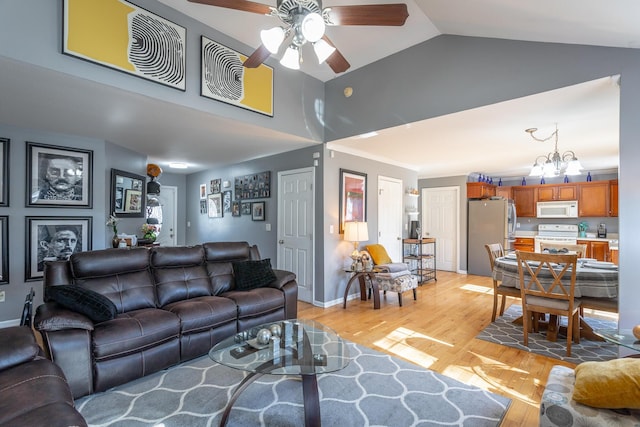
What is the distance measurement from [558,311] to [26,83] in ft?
16.6

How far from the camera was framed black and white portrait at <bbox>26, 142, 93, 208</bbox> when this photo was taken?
3.60 meters

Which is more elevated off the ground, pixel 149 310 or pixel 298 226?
pixel 298 226

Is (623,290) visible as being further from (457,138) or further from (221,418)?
(221,418)

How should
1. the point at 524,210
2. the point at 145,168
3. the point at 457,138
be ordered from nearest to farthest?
the point at 457,138 → the point at 145,168 → the point at 524,210

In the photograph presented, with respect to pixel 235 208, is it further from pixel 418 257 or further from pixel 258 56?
pixel 258 56

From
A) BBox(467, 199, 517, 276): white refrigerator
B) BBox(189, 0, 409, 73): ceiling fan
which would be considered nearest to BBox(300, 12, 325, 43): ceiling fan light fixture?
BBox(189, 0, 409, 73): ceiling fan

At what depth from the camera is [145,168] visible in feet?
17.4

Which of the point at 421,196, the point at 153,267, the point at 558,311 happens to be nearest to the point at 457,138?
the point at 558,311

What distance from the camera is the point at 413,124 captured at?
3.52 metres

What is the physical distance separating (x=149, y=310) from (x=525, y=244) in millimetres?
7773

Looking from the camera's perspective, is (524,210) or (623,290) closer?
(623,290)

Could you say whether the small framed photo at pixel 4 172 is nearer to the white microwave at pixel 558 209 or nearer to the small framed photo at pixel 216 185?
the small framed photo at pixel 216 185

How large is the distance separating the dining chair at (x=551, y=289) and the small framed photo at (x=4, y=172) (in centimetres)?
558

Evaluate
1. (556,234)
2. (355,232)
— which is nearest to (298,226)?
(355,232)
